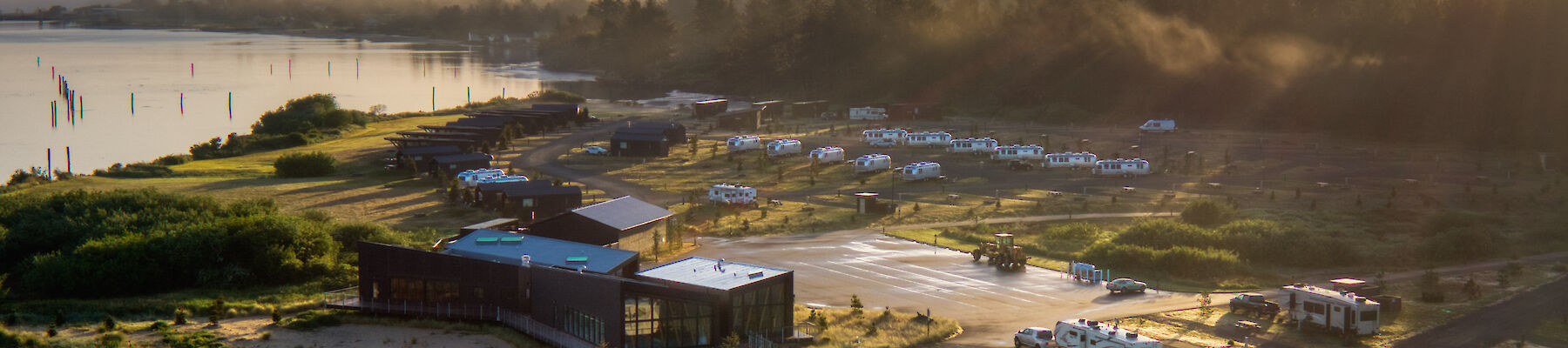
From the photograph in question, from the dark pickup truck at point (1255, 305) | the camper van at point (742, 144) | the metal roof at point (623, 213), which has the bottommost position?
the dark pickup truck at point (1255, 305)

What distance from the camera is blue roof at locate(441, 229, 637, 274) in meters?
37.0

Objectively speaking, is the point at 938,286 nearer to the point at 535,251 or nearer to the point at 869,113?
the point at 535,251

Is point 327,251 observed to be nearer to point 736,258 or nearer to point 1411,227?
point 736,258

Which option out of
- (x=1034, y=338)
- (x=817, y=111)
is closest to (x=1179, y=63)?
(x=817, y=111)

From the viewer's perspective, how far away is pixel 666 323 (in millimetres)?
32750

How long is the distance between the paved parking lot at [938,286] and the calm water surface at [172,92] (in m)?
56.1

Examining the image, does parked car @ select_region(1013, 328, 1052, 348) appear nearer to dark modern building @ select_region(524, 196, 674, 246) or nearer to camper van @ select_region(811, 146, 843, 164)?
dark modern building @ select_region(524, 196, 674, 246)

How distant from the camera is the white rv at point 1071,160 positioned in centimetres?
7262

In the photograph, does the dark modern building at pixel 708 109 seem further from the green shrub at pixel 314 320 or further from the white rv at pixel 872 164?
the green shrub at pixel 314 320

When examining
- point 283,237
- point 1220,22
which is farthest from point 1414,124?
point 283,237

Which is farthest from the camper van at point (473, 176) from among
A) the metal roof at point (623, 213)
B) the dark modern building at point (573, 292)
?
the dark modern building at point (573, 292)

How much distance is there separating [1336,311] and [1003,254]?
40.6ft

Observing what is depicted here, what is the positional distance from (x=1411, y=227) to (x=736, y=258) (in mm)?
29989

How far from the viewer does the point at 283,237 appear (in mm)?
44219
